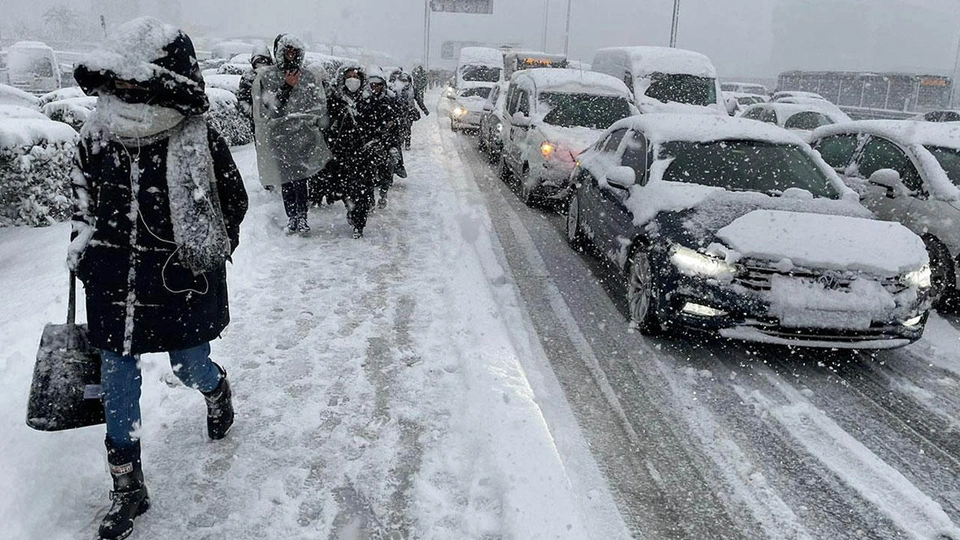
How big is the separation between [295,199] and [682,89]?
9.57 metres

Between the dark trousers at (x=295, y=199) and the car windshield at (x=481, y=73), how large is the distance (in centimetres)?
1955

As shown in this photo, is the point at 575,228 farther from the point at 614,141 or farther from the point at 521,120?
the point at 521,120

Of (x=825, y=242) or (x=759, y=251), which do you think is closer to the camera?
(x=759, y=251)

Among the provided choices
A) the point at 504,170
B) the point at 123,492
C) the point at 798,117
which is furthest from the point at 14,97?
the point at 798,117

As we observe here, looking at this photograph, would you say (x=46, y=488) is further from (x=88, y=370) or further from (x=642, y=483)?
(x=642, y=483)

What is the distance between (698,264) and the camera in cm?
468

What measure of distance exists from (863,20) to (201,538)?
146 m

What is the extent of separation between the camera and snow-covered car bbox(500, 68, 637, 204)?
9.42 metres

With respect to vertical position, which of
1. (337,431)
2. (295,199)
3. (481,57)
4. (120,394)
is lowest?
(337,431)

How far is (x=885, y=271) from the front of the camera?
179 inches

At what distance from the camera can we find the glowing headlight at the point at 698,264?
4.58 m

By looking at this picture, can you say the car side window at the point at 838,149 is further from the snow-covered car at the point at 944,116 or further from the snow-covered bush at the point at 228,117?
the snow-covered car at the point at 944,116

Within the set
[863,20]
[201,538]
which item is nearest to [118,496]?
[201,538]

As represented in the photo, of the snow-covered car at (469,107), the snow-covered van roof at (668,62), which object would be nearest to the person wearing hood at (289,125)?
the snow-covered van roof at (668,62)
